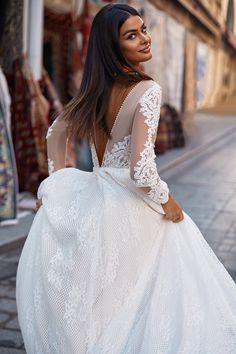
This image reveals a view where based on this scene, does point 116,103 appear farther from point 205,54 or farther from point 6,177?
point 205,54

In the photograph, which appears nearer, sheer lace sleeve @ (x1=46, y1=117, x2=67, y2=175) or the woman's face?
the woman's face

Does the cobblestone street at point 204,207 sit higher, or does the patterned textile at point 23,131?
the patterned textile at point 23,131

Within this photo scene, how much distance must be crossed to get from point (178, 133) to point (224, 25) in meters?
18.6

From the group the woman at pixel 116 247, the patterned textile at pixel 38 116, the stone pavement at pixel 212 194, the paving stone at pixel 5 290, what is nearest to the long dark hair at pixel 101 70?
the woman at pixel 116 247

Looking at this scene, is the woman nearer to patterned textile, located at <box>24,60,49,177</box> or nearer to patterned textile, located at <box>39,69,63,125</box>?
patterned textile, located at <box>24,60,49,177</box>

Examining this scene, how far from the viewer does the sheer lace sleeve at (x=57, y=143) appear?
9.07ft

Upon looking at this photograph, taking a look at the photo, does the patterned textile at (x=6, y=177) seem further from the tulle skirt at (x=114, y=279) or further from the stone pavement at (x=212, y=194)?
the tulle skirt at (x=114, y=279)

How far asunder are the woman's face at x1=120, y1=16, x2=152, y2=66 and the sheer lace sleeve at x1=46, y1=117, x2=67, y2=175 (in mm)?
479

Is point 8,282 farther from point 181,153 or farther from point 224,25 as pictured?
point 224,25

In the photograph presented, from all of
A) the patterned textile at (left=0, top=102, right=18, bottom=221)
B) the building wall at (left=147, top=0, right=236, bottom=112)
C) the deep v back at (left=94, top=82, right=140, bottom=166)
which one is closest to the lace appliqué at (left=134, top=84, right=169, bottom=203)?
the deep v back at (left=94, top=82, right=140, bottom=166)

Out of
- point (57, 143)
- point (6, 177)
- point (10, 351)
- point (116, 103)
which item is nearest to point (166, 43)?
point (6, 177)

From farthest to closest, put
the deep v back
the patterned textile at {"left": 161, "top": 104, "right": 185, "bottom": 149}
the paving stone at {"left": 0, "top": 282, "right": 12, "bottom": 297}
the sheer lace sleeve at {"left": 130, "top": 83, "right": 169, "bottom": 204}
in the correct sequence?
the patterned textile at {"left": 161, "top": 104, "right": 185, "bottom": 149} < the paving stone at {"left": 0, "top": 282, "right": 12, "bottom": 297} < the deep v back < the sheer lace sleeve at {"left": 130, "top": 83, "right": 169, "bottom": 204}

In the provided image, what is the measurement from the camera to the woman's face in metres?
2.44

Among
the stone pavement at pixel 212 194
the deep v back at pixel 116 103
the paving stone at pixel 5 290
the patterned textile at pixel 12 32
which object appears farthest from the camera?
the patterned textile at pixel 12 32
